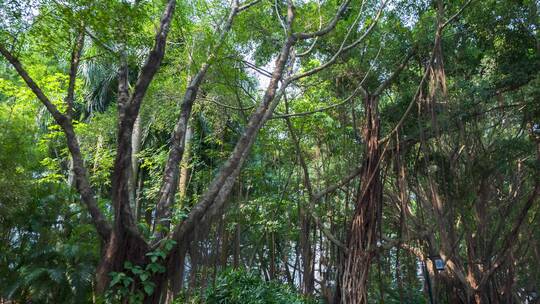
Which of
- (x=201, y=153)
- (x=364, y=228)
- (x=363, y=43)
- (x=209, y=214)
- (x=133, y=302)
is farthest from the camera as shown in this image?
(x=201, y=153)

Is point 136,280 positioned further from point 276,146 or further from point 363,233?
point 276,146

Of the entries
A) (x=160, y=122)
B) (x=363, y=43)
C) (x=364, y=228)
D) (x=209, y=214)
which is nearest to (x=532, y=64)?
(x=363, y=43)

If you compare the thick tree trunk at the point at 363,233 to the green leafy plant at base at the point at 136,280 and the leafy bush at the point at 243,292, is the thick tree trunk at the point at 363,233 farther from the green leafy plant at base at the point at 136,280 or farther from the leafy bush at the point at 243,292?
the green leafy plant at base at the point at 136,280

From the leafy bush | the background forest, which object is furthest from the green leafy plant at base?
the leafy bush

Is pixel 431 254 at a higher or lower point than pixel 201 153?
lower

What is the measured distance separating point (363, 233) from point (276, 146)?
13.1 ft

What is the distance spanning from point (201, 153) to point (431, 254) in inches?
205

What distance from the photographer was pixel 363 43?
24.5 ft

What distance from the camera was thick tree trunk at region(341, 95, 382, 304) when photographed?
541 cm

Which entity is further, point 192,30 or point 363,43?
point 363,43

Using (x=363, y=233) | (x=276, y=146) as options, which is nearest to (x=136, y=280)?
(x=363, y=233)

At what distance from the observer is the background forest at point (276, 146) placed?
4645 millimetres

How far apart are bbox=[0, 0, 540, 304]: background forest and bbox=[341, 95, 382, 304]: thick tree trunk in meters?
0.02

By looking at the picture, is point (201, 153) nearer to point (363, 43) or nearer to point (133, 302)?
point (363, 43)
